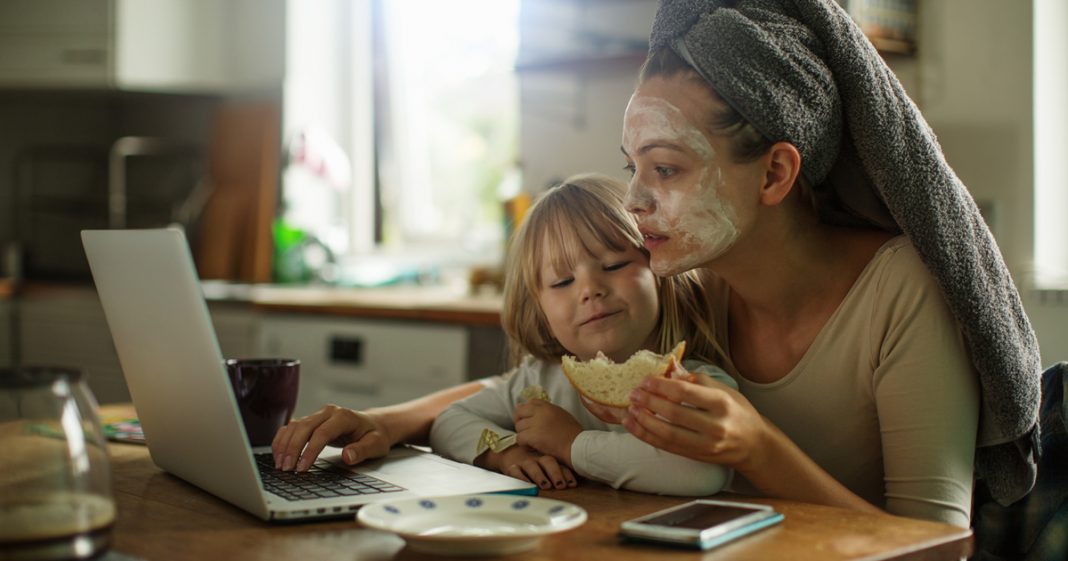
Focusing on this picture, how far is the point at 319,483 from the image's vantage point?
1.03 meters

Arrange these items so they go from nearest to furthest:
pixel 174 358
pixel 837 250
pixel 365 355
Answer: pixel 174 358 → pixel 837 250 → pixel 365 355

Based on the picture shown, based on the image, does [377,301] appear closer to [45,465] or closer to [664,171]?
[664,171]

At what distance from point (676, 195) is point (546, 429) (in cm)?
32

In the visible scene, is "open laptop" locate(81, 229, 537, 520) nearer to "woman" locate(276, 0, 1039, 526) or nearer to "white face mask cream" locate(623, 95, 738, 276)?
"woman" locate(276, 0, 1039, 526)

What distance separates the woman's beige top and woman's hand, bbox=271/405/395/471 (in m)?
0.45

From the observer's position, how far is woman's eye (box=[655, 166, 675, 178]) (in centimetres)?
126

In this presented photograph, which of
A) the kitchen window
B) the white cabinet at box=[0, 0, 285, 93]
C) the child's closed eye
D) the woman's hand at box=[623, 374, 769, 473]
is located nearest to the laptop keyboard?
the woman's hand at box=[623, 374, 769, 473]

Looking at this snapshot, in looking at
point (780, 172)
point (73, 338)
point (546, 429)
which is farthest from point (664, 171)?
point (73, 338)

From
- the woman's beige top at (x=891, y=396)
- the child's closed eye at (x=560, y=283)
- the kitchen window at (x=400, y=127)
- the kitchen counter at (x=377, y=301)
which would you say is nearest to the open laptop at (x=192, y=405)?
the child's closed eye at (x=560, y=283)

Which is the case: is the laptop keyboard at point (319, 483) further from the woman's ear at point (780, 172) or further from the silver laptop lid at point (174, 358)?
the woman's ear at point (780, 172)

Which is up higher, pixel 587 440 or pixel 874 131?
pixel 874 131

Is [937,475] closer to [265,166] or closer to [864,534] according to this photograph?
[864,534]

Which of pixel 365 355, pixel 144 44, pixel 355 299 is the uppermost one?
pixel 144 44

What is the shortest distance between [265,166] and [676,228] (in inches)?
119
